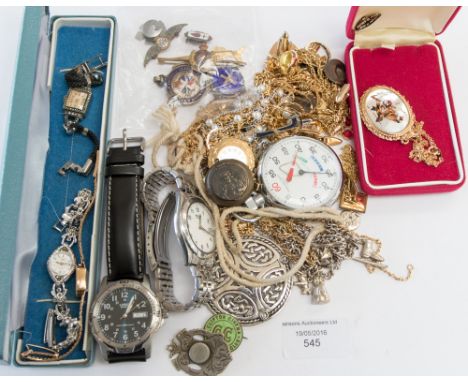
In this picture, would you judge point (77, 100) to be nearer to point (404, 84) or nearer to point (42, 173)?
point (42, 173)

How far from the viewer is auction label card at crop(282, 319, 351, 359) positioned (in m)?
1.82

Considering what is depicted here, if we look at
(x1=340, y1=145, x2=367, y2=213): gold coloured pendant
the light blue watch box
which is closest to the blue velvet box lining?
the light blue watch box

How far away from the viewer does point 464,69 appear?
2.35m

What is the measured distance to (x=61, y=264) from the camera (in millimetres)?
1897

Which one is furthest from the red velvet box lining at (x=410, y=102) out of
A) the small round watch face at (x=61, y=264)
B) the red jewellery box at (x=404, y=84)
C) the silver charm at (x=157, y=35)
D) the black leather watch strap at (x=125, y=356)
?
the small round watch face at (x=61, y=264)

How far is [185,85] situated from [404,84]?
1014 millimetres

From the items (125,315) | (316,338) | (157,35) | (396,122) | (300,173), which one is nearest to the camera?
(125,315)

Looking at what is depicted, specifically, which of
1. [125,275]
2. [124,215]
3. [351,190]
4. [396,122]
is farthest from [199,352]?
[396,122]

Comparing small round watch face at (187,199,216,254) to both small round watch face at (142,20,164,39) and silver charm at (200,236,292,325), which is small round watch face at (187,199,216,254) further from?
small round watch face at (142,20,164,39)

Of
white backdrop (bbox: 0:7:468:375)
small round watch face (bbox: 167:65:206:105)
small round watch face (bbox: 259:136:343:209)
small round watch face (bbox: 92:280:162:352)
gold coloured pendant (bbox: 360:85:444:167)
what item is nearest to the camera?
small round watch face (bbox: 92:280:162:352)

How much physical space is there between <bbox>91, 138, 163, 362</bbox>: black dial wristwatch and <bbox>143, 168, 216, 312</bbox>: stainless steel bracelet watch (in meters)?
0.05

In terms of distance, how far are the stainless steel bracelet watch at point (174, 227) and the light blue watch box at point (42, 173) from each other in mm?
223

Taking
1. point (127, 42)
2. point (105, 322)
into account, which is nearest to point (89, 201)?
point (105, 322)

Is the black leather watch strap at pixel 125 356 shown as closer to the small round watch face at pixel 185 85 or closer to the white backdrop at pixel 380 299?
the white backdrop at pixel 380 299
